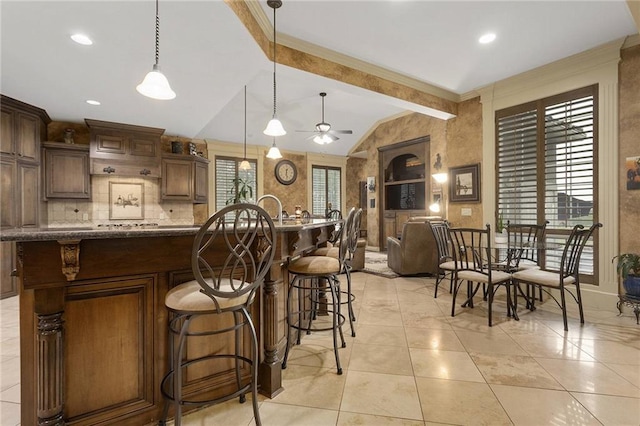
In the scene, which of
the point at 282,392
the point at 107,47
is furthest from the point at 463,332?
the point at 107,47

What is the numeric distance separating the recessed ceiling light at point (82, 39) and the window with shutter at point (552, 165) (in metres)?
5.34

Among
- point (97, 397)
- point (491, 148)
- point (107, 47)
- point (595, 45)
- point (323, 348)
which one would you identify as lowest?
point (323, 348)

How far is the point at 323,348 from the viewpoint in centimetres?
246

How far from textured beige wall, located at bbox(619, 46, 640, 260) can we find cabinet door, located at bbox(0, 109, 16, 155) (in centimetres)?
787

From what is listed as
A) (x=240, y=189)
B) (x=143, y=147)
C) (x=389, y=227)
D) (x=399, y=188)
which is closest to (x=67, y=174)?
(x=143, y=147)

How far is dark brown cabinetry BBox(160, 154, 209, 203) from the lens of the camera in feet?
19.3

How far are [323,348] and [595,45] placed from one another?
15.4ft

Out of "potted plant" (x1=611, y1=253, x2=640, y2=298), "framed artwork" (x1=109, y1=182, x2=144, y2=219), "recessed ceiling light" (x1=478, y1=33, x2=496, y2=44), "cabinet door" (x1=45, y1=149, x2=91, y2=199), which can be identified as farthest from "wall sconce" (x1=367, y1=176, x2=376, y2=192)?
"cabinet door" (x1=45, y1=149, x2=91, y2=199)

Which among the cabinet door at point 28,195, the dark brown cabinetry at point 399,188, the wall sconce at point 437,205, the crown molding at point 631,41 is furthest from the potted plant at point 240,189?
the crown molding at point 631,41

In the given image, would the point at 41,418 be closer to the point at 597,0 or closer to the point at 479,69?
the point at 597,0

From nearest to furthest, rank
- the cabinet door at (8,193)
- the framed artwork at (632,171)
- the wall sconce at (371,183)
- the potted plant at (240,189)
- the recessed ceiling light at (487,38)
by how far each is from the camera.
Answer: the framed artwork at (632,171) → the recessed ceiling light at (487,38) → the cabinet door at (8,193) → the potted plant at (240,189) → the wall sconce at (371,183)

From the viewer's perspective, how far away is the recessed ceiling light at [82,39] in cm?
266

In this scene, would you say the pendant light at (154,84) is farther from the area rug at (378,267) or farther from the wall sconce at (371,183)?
the wall sconce at (371,183)

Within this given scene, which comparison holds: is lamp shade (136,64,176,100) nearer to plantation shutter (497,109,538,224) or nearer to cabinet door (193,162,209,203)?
cabinet door (193,162,209,203)
